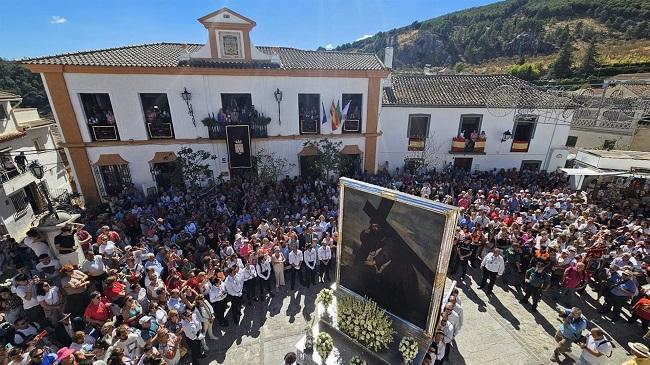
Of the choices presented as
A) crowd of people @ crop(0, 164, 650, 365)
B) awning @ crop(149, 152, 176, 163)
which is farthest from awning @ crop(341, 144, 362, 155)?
awning @ crop(149, 152, 176, 163)

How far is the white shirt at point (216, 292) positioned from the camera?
7.43 m

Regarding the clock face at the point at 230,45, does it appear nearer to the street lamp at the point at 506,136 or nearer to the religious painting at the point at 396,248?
the religious painting at the point at 396,248

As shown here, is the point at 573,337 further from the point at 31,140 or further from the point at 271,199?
the point at 31,140

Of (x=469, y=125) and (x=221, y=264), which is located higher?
(x=469, y=125)

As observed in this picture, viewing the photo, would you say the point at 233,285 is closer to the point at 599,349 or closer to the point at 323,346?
the point at 323,346

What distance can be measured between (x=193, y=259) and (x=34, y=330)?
3.81 metres

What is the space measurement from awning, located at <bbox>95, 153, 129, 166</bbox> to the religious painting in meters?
13.6

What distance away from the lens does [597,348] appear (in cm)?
580

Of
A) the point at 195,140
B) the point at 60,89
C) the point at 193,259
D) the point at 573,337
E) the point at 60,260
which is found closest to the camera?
the point at 573,337

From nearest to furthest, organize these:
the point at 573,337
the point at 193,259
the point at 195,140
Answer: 1. the point at 573,337
2. the point at 193,259
3. the point at 195,140

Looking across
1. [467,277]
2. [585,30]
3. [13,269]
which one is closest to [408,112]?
[467,277]

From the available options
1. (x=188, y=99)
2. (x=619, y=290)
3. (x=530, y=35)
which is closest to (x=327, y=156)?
(x=188, y=99)

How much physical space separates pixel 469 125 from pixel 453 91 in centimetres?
273

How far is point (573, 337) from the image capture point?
20.9 ft
